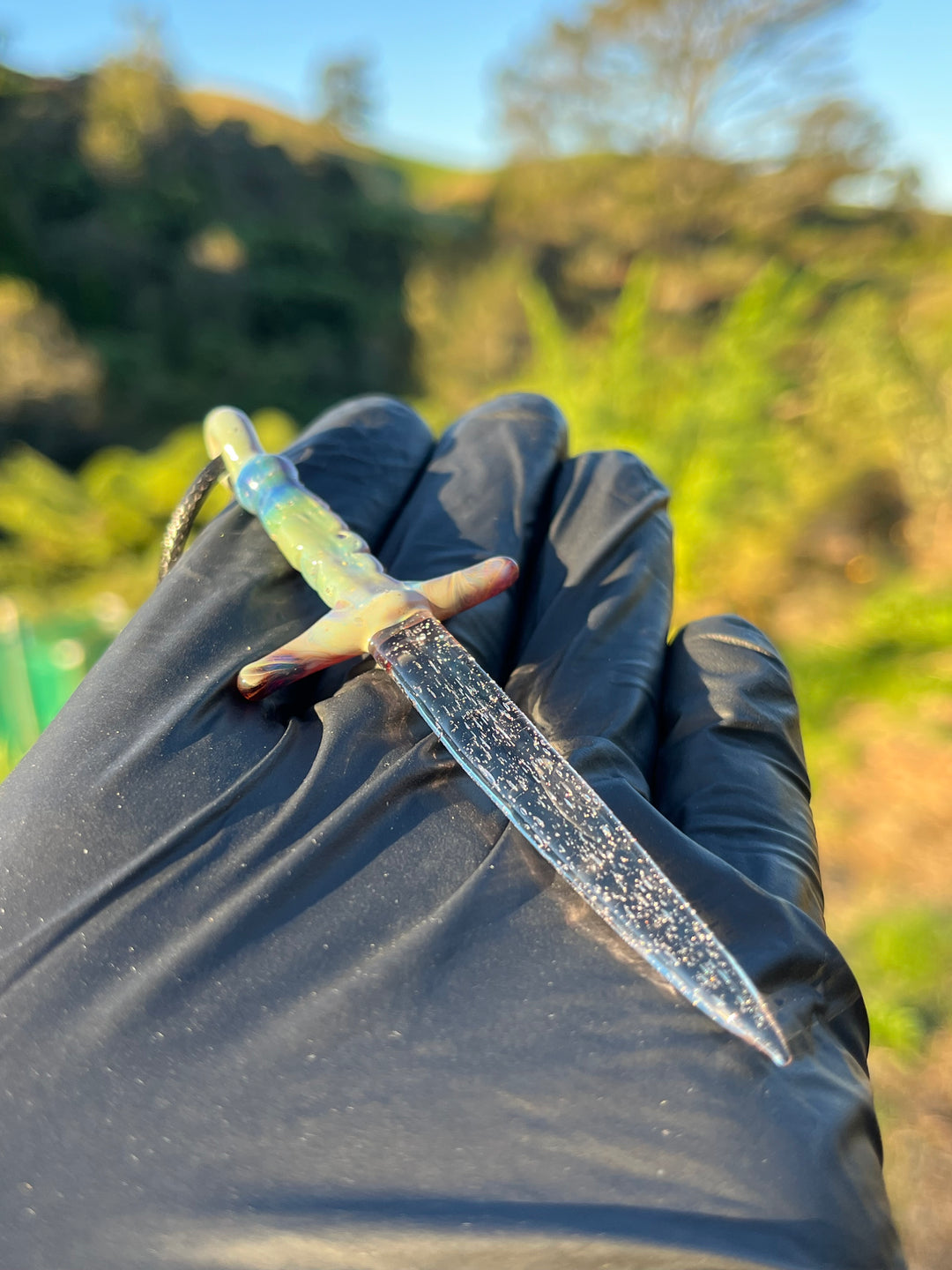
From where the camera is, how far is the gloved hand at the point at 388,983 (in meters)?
0.62

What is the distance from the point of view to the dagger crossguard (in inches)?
36.5

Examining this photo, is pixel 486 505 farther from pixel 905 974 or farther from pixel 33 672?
pixel 33 672

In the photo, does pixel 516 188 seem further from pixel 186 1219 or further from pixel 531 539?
pixel 186 1219

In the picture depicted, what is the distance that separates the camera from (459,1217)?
0.61 metres

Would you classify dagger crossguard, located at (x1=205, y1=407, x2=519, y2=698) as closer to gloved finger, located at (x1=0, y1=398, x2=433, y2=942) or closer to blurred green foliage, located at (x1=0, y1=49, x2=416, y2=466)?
gloved finger, located at (x1=0, y1=398, x2=433, y2=942)

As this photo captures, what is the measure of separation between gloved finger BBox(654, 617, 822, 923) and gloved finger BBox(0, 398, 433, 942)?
0.45 m

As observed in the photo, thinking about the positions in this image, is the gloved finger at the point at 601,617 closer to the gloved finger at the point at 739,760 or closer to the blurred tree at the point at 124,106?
the gloved finger at the point at 739,760

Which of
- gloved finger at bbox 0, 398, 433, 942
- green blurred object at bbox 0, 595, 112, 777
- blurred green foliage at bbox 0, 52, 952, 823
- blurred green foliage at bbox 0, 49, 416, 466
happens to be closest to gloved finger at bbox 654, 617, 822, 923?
gloved finger at bbox 0, 398, 433, 942

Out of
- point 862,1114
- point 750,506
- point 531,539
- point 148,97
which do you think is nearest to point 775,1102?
point 862,1114

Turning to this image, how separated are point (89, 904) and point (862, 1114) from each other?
71cm

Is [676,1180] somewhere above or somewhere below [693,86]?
below

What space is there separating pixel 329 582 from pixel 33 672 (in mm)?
3091

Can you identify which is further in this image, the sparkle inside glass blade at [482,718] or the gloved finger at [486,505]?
the gloved finger at [486,505]

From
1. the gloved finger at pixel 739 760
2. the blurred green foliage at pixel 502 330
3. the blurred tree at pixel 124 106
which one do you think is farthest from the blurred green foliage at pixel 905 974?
the blurred tree at pixel 124 106
